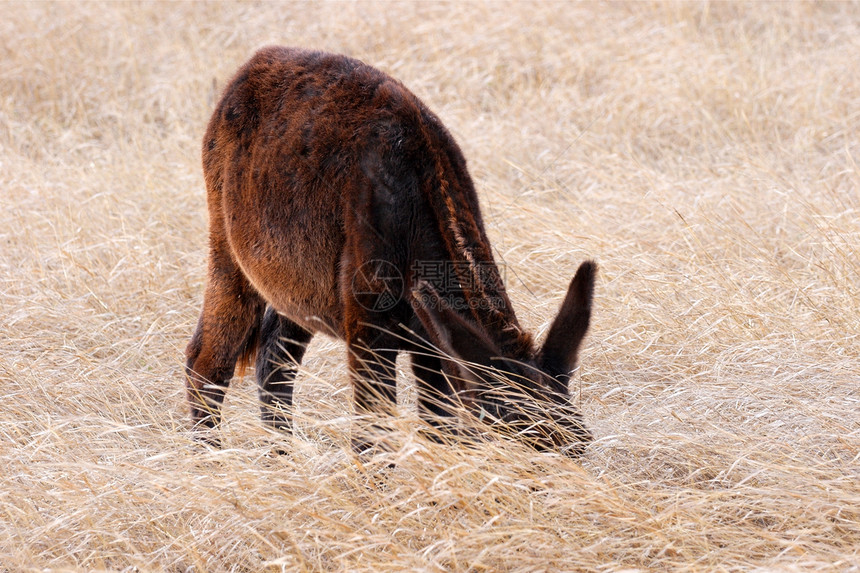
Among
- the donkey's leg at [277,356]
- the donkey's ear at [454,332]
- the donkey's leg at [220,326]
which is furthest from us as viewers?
the donkey's leg at [277,356]

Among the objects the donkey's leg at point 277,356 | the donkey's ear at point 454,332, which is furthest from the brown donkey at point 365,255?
the donkey's leg at point 277,356

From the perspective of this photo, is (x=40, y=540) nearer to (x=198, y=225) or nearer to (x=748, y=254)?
(x=198, y=225)

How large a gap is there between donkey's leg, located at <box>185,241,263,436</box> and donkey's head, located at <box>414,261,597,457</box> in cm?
136

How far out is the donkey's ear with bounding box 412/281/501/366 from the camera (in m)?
2.82

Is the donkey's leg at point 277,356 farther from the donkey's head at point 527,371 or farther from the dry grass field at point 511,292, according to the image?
the donkey's head at point 527,371

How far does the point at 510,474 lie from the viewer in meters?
2.97

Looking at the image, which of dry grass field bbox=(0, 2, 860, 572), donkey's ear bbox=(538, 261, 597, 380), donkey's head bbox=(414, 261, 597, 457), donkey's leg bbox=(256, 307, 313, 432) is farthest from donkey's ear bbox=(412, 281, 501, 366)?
donkey's leg bbox=(256, 307, 313, 432)

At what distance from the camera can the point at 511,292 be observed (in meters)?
4.86

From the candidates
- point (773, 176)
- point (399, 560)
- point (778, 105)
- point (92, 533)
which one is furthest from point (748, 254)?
point (92, 533)

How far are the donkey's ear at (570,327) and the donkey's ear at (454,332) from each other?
19 cm

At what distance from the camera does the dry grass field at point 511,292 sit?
9.55 ft

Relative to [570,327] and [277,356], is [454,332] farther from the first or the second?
[277,356]

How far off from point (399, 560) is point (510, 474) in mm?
482

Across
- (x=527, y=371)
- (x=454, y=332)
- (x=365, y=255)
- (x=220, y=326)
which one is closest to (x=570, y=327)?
(x=527, y=371)
